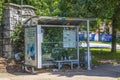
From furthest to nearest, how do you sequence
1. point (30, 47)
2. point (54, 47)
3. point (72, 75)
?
1. point (54, 47)
2. point (30, 47)
3. point (72, 75)

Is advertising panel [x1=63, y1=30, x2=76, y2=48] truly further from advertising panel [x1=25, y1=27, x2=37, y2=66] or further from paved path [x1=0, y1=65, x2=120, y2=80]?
advertising panel [x1=25, y1=27, x2=37, y2=66]

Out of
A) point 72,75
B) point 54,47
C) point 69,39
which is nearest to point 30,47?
point 54,47

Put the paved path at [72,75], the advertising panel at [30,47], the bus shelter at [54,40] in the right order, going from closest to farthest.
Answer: the paved path at [72,75] → the advertising panel at [30,47] → the bus shelter at [54,40]

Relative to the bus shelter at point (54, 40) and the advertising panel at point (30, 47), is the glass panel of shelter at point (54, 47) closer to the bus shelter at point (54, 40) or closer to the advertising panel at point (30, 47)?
→ the bus shelter at point (54, 40)

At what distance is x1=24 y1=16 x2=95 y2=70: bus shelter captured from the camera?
44.0 feet

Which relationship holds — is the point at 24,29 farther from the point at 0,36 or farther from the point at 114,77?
the point at 114,77

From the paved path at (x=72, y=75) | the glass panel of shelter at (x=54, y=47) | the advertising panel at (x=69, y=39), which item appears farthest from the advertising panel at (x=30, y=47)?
the advertising panel at (x=69, y=39)

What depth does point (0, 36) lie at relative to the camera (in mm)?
15367

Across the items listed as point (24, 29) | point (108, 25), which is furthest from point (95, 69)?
point (108, 25)

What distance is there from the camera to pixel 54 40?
560 inches

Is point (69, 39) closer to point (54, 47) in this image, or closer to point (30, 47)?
point (54, 47)

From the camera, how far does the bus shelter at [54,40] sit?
44.0ft

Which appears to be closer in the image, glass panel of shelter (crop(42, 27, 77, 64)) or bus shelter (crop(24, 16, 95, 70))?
bus shelter (crop(24, 16, 95, 70))

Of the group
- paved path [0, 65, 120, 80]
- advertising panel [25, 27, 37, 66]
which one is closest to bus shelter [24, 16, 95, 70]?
advertising panel [25, 27, 37, 66]
